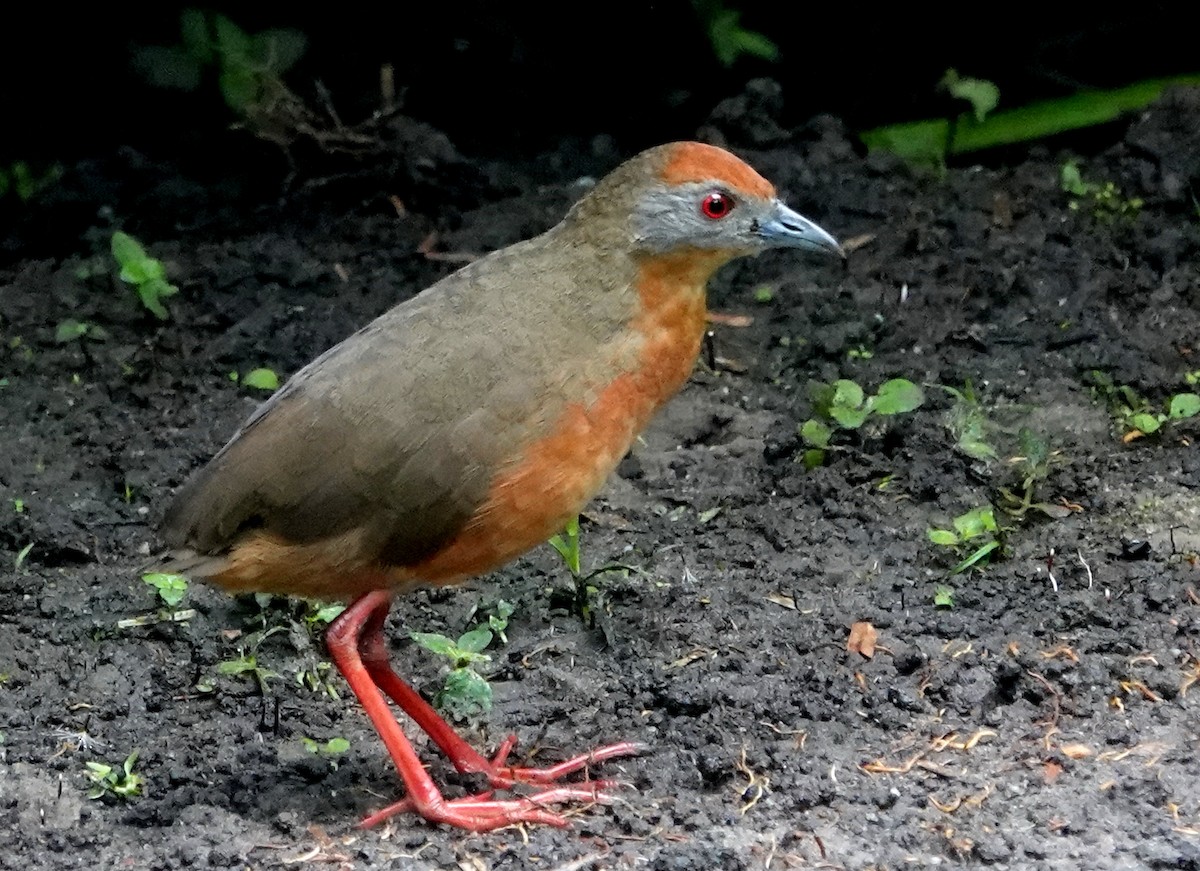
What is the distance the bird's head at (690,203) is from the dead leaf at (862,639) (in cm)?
115

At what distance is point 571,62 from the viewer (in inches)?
322

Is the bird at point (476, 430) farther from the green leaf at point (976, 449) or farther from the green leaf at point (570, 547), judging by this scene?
the green leaf at point (976, 449)

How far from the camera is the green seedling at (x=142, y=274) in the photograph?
6.53 meters

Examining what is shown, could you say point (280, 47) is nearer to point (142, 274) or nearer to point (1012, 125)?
point (142, 274)

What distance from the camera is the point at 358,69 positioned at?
811 centimetres

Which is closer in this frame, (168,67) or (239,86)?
(239,86)

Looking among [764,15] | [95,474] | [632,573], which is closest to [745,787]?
[632,573]

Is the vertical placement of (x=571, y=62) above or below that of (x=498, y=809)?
above

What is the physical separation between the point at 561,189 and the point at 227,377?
2035 millimetres

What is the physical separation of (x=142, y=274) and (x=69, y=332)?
370 millimetres

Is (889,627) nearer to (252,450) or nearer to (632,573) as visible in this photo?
(632,573)

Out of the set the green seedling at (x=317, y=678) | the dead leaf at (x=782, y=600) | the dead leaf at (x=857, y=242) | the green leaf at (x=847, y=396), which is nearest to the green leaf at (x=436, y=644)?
the green seedling at (x=317, y=678)

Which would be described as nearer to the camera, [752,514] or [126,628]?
[126,628]

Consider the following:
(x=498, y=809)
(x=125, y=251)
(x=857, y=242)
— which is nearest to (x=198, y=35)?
(x=125, y=251)
